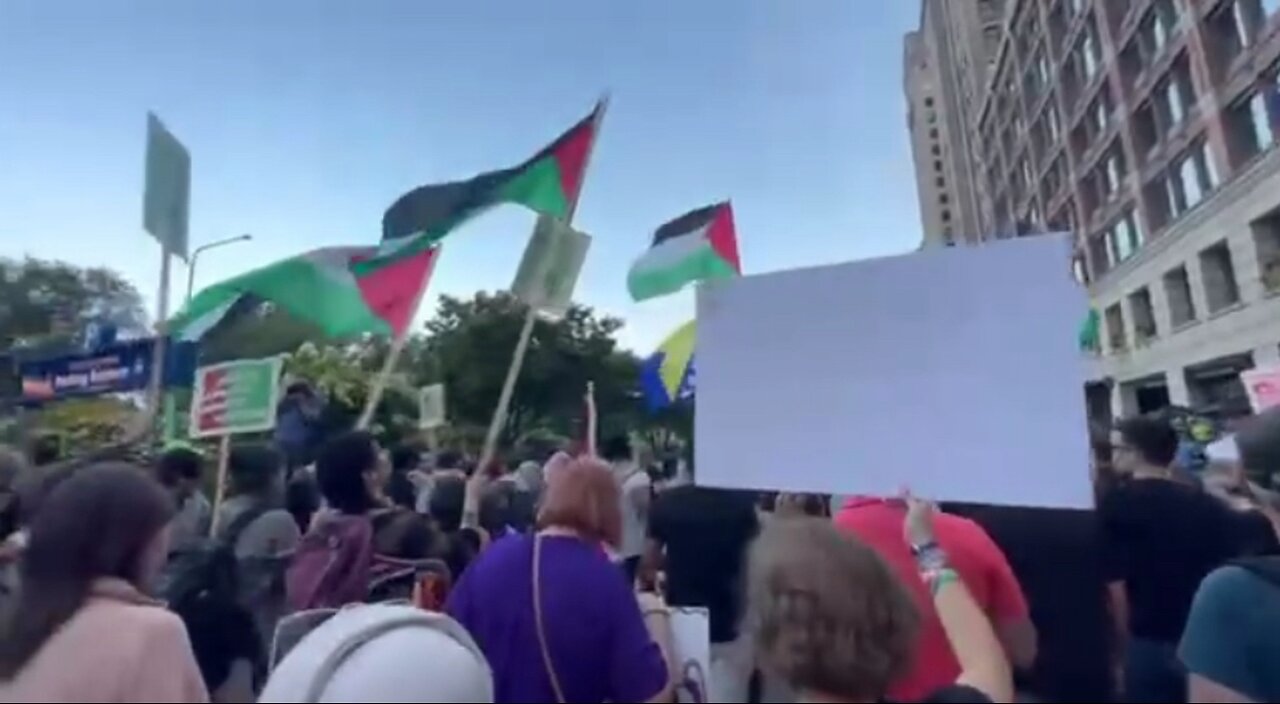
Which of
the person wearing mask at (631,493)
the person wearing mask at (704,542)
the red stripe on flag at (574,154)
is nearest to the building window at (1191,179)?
the person wearing mask at (631,493)

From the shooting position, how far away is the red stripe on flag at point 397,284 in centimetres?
636

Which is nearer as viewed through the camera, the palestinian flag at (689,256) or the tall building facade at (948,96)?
the palestinian flag at (689,256)

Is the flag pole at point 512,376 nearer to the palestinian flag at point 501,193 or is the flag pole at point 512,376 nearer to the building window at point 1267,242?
the palestinian flag at point 501,193

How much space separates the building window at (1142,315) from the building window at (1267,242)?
8.73m

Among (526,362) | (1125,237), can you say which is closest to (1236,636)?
(1125,237)

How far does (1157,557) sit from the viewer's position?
3.52m

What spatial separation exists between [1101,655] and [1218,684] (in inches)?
32.4

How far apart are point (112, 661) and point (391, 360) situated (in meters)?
3.48

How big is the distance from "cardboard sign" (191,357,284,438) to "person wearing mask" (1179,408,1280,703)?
4.84 m

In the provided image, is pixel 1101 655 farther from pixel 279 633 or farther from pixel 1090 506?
pixel 279 633

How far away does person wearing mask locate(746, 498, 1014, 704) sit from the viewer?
1549 millimetres

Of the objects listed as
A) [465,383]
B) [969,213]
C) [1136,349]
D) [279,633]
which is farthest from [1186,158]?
[969,213]

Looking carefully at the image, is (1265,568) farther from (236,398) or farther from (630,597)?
(236,398)

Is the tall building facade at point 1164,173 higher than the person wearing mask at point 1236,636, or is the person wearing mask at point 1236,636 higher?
the tall building facade at point 1164,173
